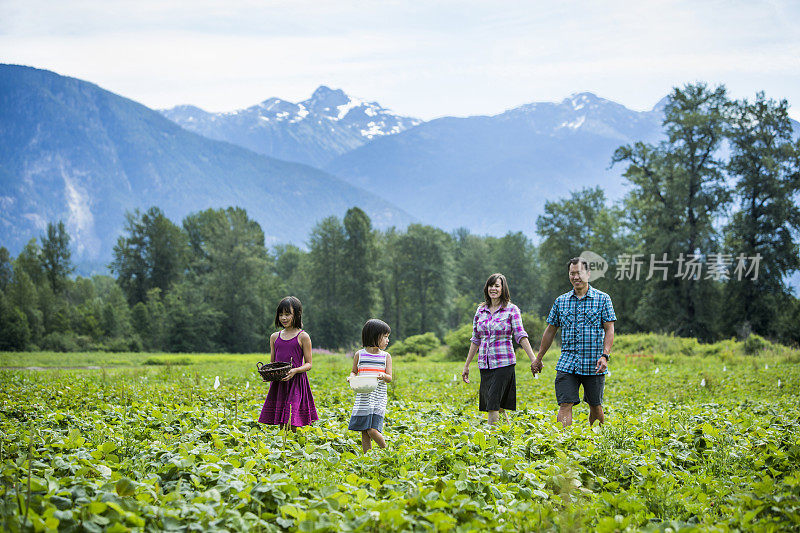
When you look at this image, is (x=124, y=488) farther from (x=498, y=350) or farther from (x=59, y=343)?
(x=59, y=343)

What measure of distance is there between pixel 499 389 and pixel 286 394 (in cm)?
259

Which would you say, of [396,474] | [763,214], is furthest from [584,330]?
[763,214]

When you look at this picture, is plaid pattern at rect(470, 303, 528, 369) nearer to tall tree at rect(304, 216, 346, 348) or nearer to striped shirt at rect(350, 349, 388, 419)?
striped shirt at rect(350, 349, 388, 419)

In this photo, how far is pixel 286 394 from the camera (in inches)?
276

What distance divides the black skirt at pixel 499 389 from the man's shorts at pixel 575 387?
0.61 m

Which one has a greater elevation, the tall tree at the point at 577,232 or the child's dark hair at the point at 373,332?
the tall tree at the point at 577,232

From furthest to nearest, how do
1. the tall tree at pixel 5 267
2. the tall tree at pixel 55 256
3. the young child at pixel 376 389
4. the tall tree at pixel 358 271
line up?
the tall tree at pixel 5 267 → the tall tree at pixel 55 256 → the tall tree at pixel 358 271 → the young child at pixel 376 389

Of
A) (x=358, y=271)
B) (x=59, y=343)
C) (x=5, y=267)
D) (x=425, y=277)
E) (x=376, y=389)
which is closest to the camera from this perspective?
(x=376, y=389)

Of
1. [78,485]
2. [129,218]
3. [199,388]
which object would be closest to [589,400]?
[78,485]

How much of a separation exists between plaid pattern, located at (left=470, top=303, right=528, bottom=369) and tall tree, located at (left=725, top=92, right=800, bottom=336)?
36347 millimetres

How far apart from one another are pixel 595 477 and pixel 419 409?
486 cm

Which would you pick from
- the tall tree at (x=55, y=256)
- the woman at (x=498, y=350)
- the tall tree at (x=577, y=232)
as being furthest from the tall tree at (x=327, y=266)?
the woman at (x=498, y=350)

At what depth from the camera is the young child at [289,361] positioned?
6.91 m

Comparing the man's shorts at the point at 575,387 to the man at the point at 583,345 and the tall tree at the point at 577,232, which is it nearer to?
the man at the point at 583,345
